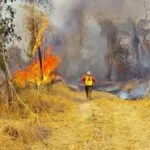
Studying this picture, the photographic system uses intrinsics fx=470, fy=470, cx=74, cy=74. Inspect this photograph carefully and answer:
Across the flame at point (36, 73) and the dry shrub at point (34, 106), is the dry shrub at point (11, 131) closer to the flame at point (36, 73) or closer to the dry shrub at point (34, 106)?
the dry shrub at point (34, 106)

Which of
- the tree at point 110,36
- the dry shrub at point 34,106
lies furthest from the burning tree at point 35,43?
the tree at point 110,36

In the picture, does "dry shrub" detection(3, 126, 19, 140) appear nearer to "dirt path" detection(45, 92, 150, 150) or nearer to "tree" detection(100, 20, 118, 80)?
"dirt path" detection(45, 92, 150, 150)

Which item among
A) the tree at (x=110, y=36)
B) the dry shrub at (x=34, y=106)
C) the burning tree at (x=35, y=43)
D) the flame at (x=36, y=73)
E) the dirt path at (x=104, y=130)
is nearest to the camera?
the dirt path at (x=104, y=130)

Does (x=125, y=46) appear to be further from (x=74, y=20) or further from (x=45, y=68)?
(x=45, y=68)

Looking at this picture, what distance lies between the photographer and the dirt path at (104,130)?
13.2 m

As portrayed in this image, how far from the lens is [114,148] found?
41.7 feet

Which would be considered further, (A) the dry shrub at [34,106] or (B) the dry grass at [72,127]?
(A) the dry shrub at [34,106]

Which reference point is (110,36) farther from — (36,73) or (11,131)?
(11,131)

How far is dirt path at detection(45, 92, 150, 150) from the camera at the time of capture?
13.2m

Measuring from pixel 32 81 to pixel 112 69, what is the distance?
74.3 feet

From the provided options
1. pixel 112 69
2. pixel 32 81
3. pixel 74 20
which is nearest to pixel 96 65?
pixel 112 69

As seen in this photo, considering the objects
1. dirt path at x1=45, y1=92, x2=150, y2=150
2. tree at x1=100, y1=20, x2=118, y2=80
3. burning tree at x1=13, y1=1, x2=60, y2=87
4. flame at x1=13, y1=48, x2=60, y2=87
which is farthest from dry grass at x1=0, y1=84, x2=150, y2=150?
tree at x1=100, y1=20, x2=118, y2=80

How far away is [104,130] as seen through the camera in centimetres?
1511

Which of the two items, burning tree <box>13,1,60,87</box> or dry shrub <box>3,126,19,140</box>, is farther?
burning tree <box>13,1,60,87</box>
